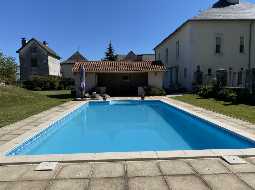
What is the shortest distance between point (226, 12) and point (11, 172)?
29.1 metres

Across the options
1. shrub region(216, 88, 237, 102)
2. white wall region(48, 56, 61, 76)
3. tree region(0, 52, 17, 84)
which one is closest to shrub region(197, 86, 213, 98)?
shrub region(216, 88, 237, 102)

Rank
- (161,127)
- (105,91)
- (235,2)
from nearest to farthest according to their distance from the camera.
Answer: (161,127), (105,91), (235,2)

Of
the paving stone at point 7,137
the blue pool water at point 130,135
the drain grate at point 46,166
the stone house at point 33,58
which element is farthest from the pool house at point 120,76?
the stone house at point 33,58

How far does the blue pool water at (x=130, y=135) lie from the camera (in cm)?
842

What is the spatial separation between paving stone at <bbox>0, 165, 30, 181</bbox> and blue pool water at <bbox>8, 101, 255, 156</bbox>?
1.28 meters

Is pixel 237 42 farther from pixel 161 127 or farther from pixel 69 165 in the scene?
pixel 69 165

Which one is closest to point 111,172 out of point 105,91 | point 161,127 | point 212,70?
point 161,127

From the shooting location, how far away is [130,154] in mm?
6301

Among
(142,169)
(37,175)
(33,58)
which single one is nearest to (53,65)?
(33,58)

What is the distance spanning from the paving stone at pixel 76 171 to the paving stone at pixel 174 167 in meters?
1.47

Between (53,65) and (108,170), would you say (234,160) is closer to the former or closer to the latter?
(108,170)

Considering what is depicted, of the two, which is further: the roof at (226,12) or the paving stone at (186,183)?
the roof at (226,12)

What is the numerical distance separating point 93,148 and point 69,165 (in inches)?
123

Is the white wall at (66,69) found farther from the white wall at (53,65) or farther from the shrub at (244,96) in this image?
the shrub at (244,96)
